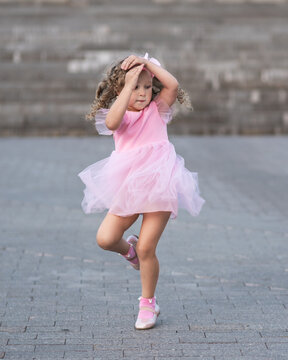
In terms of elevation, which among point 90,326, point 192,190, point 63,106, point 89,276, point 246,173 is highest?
point 192,190

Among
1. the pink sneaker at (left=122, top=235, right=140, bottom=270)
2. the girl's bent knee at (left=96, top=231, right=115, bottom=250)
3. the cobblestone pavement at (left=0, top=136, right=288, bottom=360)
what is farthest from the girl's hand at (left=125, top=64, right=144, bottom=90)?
the cobblestone pavement at (left=0, top=136, right=288, bottom=360)

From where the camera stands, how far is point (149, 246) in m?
4.80

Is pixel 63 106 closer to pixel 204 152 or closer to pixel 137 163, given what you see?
pixel 204 152

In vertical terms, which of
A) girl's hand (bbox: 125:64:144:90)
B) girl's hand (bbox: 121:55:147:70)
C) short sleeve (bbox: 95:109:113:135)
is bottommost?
short sleeve (bbox: 95:109:113:135)

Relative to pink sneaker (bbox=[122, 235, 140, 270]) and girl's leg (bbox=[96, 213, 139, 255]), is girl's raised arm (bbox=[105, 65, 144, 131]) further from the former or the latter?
pink sneaker (bbox=[122, 235, 140, 270])

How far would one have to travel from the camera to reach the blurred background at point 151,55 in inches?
667

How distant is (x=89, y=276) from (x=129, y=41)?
13037 millimetres

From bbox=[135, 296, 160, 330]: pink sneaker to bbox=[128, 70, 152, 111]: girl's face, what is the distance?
Answer: 1.08m

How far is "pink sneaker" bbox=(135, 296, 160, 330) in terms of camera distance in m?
4.75

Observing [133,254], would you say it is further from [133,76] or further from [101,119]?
[133,76]

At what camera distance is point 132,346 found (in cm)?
444

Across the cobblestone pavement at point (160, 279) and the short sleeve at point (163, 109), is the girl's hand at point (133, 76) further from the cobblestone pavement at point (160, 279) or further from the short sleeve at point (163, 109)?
the cobblestone pavement at point (160, 279)

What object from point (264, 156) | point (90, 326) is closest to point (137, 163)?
point (90, 326)

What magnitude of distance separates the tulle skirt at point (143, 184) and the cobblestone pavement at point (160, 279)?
66cm
